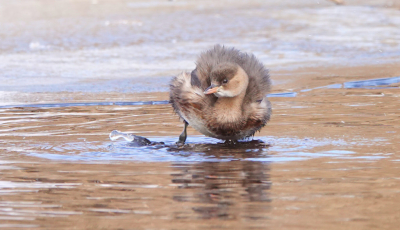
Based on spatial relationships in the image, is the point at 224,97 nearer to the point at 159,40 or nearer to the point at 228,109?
the point at 228,109

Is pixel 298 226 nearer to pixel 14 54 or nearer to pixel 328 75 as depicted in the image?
pixel 328 75

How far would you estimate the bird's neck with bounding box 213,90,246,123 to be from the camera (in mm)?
5379

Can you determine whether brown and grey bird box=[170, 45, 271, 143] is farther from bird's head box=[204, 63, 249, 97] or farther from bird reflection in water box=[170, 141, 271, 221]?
bird reflection in water box=[170, 141, 271, 221]

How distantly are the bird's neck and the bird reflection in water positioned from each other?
0.26 metres

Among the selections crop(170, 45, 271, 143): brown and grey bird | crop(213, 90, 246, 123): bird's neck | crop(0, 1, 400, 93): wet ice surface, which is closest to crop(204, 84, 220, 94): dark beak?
crop(170, 45, 271, 143): brown and grey bird

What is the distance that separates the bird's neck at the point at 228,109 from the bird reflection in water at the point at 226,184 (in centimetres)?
26

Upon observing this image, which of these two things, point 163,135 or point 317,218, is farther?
point 163,135

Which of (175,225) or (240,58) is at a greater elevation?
(240,58)

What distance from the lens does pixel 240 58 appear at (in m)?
5.91

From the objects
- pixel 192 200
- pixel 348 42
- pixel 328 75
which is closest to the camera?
pixel 192 200

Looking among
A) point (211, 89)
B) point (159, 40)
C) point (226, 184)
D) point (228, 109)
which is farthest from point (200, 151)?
point (159, 40)

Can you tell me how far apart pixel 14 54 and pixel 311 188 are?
857cm

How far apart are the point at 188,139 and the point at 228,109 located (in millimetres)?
752

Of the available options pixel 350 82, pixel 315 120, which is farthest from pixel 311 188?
pixel 350 82
